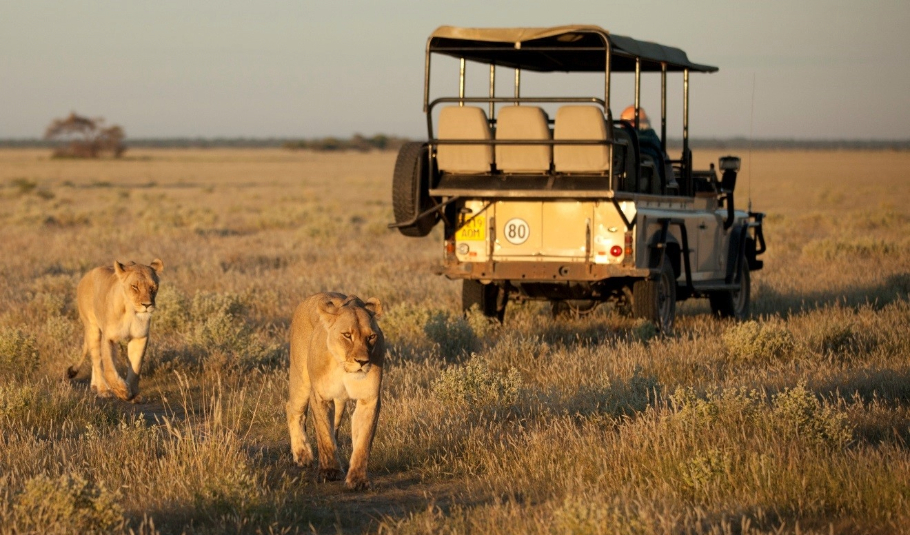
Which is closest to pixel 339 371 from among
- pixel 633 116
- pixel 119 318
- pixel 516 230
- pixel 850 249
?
pixel 119 318

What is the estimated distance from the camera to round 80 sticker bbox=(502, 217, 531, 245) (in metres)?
11.4

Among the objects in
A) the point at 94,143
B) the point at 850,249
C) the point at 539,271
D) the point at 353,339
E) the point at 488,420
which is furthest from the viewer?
the point at 94,143

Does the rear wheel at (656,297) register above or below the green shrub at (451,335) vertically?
above

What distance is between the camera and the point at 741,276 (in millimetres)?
13766

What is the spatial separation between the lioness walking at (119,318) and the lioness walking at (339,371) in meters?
2.41

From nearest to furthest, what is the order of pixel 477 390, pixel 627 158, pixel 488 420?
pixel 488 420
pixel 477 390
pixel 627 158

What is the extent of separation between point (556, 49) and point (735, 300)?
454 cm

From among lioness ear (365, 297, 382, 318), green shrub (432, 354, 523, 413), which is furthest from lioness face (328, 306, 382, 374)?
green shrub (432, 354, 523, 413)

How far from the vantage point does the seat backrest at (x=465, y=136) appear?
36.4 ft

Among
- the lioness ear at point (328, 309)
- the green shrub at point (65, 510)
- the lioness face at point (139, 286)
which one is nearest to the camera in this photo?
the green shrub at point (65, 510)

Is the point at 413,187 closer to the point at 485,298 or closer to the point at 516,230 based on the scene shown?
the point at 516,230

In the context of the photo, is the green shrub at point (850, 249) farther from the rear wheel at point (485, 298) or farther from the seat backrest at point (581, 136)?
the seat backrest at point (581, 136)

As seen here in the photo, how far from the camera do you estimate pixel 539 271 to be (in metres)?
11.3

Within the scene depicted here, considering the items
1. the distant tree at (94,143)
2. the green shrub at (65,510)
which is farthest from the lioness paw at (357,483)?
the distant tree at (94,143)
